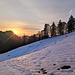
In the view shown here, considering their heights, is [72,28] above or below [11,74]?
above

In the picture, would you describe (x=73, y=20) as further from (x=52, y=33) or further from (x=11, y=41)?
(x=11, y=41)

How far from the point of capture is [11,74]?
53.5 feet

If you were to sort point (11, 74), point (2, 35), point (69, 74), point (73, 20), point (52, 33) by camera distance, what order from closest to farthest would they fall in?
point (69, 74) < point (11, 74) < point (73, 20) < point (52, 33) < point (2, 35)

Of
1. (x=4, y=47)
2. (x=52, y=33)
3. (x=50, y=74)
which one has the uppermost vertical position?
(x=52, y=33)

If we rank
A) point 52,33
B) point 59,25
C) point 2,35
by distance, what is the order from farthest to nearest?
point 2,35 < point 52,33 < point 59,25

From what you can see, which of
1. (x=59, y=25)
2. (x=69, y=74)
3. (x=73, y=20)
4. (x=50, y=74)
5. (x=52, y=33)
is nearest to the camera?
(x=69, y=74)

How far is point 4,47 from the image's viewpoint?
9106cm

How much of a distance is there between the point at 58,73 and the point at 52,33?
290 feet

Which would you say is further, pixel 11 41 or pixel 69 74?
pixel 11 41

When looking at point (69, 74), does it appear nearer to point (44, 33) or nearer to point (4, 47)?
point (4, 47)

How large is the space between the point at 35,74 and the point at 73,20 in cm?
7386

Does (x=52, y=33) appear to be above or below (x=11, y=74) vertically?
above

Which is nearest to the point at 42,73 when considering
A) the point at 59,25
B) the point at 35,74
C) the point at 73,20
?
the point at 35,74

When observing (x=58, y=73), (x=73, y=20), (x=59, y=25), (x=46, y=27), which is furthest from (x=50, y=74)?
(x=46, y=27)
